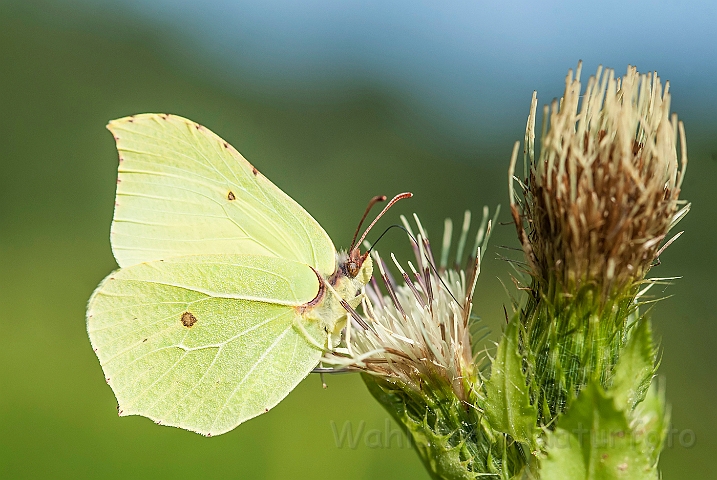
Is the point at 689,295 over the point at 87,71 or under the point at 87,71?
under

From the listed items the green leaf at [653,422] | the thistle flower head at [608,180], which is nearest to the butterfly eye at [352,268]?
the thistle flower head at [608,180]

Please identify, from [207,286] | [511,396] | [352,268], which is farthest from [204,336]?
[511,396]

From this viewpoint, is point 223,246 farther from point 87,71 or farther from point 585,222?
point 87,71

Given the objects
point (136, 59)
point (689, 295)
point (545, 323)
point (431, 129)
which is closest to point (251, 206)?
point (545, 323)

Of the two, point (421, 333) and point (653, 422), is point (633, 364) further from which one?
point (421, 333)

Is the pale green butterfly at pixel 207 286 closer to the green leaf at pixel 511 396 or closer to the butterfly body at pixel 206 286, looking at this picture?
the butterfly body at pixel 206 286
